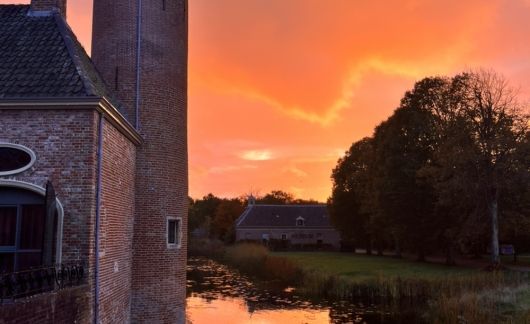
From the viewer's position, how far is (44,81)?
11.9 m

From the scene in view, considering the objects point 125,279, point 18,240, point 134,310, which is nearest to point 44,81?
point 18,240

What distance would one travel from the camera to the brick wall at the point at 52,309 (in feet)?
24.3

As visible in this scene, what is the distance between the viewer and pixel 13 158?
11.4m

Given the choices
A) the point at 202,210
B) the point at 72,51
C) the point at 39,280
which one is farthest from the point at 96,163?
the point at 202,210

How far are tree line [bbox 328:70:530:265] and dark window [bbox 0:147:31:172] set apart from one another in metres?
23.7

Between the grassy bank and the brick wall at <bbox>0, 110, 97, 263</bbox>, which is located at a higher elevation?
the brick wall at <bbox>0, 110, 97, 263</bbox>

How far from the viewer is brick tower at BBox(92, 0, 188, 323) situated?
16.0 meters

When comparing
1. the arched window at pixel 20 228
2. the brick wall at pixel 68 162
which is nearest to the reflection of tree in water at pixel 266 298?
the brick wall at pixel 68 162

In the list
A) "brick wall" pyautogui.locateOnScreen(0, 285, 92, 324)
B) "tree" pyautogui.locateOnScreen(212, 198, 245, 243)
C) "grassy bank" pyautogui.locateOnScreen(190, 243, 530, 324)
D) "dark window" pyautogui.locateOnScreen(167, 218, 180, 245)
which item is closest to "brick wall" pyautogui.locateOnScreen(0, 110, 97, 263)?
"brick wall" pyautogui.locateOnScreen(0, 285, 92, 324)

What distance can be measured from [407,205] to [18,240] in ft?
101

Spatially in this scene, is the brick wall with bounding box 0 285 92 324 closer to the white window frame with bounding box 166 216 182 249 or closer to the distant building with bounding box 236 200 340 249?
the white window frame with bounding box 166 216 182 249

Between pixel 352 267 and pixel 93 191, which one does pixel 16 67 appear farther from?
pixel 352 267

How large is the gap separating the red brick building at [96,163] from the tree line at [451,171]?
1861cm

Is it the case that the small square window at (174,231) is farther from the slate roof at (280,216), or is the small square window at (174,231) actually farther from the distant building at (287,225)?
the slate roof at (280,216)
